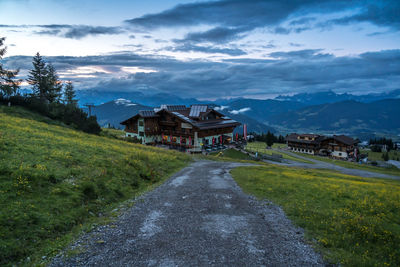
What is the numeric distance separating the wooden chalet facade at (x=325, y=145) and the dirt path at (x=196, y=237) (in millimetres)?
122361

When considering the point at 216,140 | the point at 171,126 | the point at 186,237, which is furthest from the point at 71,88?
the point at 186,237

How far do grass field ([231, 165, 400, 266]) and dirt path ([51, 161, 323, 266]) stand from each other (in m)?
1.11

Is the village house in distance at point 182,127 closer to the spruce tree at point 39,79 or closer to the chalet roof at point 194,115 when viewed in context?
the chalet roof at point 194,115

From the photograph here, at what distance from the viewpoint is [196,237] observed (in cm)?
1173

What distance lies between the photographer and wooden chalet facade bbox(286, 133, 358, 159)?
11849 centimetres

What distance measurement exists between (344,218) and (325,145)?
12634 cm

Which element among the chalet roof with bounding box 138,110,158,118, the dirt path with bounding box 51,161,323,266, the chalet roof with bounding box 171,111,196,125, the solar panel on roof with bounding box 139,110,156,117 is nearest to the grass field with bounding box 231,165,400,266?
the dirt path with bounding box 51,161,323,266

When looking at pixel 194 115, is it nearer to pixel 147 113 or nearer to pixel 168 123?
pixel 168 123

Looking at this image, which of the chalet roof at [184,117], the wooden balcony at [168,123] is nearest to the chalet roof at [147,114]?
the wooden balcony at [168,123]

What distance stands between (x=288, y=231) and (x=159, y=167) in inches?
805

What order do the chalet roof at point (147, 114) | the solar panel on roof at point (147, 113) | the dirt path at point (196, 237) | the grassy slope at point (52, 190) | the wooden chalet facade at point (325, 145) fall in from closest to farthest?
the dirt path at point (196, 237)
the grassy slope at point (52, 190)
the chalet roof at point (147, 114)
the solar panel on roof at point (147, 113)
the wooden chalet facade at point (325, 145)

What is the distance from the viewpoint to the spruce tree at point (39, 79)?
69.6 metres

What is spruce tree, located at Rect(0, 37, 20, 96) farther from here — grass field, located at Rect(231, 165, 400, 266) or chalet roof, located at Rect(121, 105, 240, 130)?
grass field, located at Rect(231, 165, 400, 266)

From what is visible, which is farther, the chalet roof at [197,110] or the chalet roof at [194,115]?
the chalet roof at [197,110]
